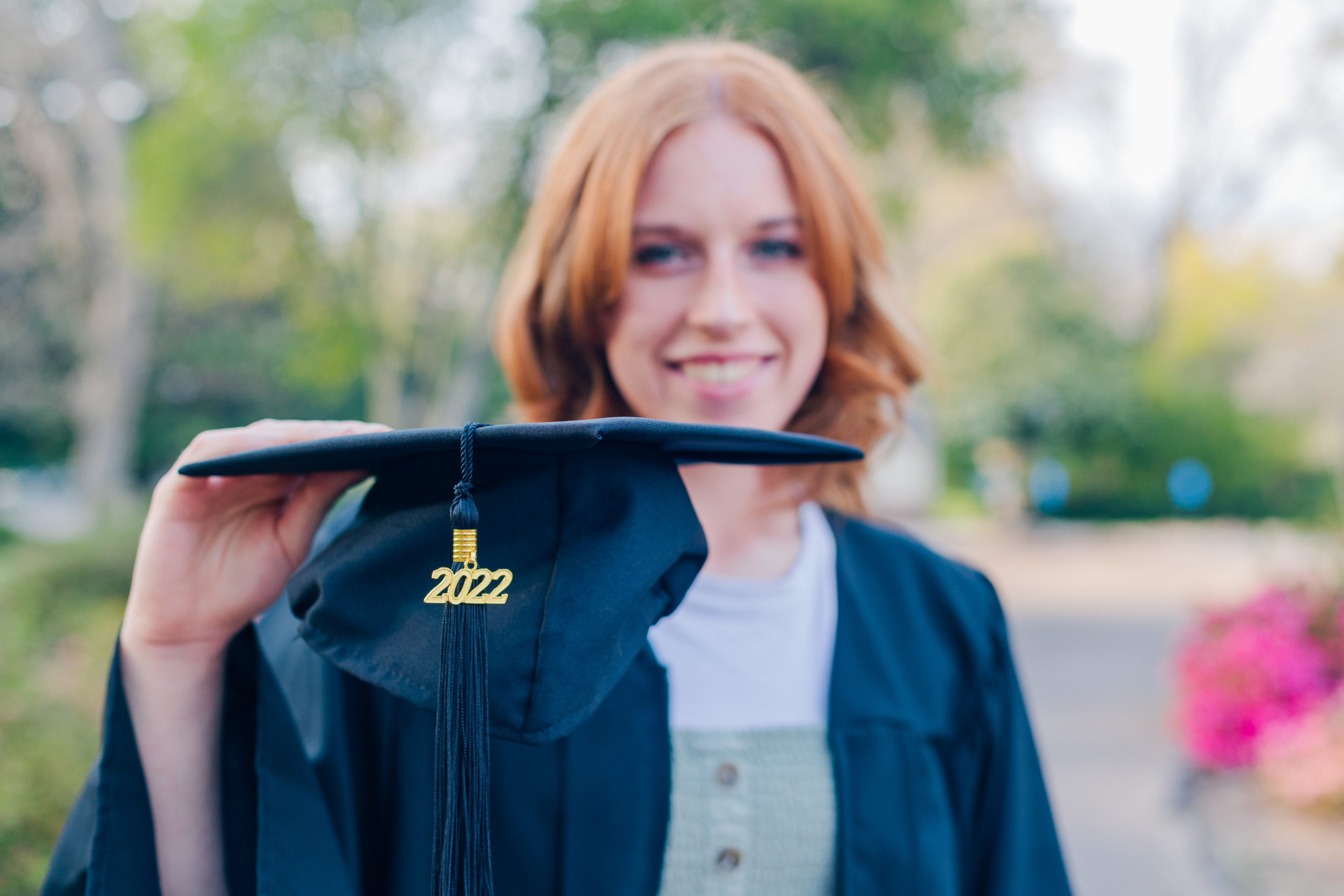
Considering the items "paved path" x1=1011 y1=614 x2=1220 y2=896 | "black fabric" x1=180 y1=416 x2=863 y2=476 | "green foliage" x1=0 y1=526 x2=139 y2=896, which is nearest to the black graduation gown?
"black fabric" x1=180 y1=416 x2=863 y2=476

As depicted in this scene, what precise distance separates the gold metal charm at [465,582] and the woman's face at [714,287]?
50 centimetres

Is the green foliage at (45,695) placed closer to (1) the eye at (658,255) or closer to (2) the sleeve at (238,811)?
(2) the sleeve at (238,811)

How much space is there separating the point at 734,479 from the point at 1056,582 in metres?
11.9

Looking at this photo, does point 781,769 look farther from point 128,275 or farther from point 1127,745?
point 128,275

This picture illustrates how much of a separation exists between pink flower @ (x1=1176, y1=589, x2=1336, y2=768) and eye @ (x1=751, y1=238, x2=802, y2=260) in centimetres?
461

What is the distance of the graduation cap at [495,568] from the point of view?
2.90 feet

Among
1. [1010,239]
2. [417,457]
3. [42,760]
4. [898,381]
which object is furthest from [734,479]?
[1010,239]

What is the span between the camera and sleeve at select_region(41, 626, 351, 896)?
1034mm

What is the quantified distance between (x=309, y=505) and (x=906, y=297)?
1191 mm

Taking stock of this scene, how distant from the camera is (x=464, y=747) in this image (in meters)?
0.88

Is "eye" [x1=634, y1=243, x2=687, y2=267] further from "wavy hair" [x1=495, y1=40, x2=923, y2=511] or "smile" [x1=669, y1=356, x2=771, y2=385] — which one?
"smile" [x1=669, y1=356, x2=771, y2=385]

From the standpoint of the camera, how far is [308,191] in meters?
7.45

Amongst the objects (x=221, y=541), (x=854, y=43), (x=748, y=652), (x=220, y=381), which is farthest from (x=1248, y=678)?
(x=220, y=381)

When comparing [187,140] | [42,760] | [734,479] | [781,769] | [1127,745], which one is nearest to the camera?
[781,769]
